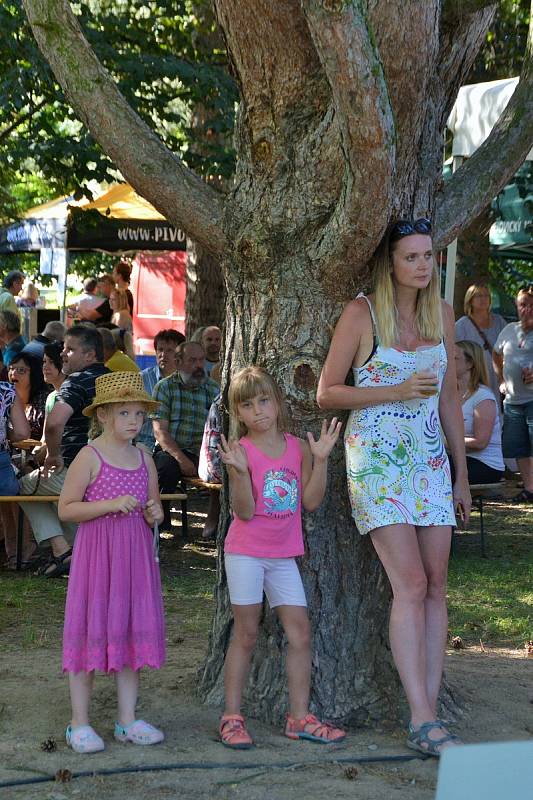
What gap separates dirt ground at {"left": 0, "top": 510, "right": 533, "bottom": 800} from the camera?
4332 millimetres

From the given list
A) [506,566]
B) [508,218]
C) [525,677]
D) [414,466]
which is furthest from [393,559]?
[508,218]

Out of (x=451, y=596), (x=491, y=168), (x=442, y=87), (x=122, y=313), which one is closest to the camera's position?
(x=442, y=87)

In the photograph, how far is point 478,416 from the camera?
9.17 metres

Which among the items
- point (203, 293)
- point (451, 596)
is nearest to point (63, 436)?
point (451, 596)

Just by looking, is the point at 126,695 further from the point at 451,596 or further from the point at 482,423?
the point at 482,423

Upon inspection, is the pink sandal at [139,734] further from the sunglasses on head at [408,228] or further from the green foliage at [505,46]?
the green foliage at [505,46]

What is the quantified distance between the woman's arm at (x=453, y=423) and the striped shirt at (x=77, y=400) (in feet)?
13.0

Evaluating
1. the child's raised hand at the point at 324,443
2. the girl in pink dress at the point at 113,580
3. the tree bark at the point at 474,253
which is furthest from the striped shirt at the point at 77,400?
the tree bark at the point at 474,253

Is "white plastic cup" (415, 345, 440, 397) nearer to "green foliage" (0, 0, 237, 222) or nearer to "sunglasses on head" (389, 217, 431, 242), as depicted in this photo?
"sunglasses on head" (389, 217, 431, 242)

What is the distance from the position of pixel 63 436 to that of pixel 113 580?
157 inches

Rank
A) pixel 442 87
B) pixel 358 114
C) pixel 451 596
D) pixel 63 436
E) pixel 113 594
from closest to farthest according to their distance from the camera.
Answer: pixel 358 114
pixel 113 594
pixel 442 87
pixel 451 596
pixel 63 436

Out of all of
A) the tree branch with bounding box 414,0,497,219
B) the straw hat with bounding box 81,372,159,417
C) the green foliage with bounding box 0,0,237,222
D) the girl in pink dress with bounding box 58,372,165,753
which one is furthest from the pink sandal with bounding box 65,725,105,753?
the green foliage with bounding box 0,0,237,222

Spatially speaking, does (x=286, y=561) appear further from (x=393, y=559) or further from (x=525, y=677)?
(x=525, y=677)

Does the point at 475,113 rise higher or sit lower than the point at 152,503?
higher
